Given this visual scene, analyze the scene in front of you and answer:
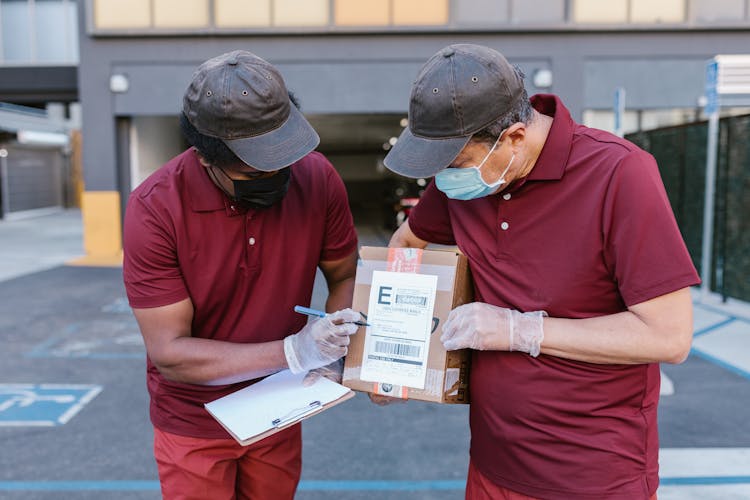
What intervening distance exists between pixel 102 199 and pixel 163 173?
1298cm

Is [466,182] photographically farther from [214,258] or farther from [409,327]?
[214,258]

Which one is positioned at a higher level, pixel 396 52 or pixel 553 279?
pixel 396 52

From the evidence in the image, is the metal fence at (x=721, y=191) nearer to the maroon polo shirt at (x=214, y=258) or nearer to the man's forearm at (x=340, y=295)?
the man's forearm at (x=340, y=295)

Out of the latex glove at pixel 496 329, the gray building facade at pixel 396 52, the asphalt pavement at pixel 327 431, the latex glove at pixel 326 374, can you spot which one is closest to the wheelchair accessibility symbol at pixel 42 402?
the asphalt pavement at pixel 327 431

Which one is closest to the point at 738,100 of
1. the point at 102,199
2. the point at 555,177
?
the point at 102,199

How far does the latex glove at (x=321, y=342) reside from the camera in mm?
1893

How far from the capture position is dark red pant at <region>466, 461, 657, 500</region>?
5.99 feet

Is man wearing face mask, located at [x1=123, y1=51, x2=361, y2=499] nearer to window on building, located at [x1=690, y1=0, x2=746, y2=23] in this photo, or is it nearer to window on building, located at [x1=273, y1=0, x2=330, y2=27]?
window on building, located at [x1=273, y1=0, x2=330, y2=27]

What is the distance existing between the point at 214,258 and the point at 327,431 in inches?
111

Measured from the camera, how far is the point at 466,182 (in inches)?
71.4

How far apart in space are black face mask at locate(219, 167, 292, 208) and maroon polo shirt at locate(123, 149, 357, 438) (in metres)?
0.06

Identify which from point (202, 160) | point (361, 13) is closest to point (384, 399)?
point (202, 160)

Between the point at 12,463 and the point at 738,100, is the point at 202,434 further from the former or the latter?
the point at 738,100

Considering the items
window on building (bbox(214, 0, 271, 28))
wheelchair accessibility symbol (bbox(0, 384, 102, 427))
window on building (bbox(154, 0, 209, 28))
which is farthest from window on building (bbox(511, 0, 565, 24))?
wheelchair accessibility symbol (bbox(0, 384, 102, 427))
